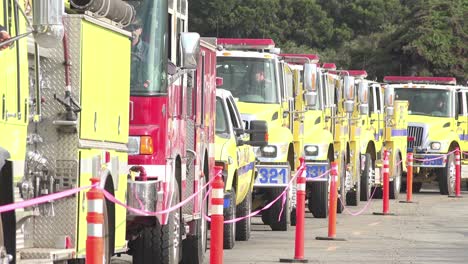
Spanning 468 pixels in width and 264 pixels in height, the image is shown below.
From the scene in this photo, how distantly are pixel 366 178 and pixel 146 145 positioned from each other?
61.1ft

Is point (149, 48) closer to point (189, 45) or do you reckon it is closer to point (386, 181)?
point (189, 45)

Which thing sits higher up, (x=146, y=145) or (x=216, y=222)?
(x=146, y=145)

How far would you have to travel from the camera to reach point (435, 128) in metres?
36.5

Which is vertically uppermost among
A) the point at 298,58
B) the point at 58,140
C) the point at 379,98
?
the point at 298,58

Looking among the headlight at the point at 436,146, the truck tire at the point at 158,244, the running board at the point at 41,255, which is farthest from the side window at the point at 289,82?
the running board at the point at 41,255

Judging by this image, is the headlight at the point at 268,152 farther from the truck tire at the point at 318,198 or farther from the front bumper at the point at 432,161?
the front bumper at the point at 432,161

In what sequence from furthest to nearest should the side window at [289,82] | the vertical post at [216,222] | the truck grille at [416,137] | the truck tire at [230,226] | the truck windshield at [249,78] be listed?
the truck grille at [416,137], the side window at [289,82], the truck windshield at [249,78], the truck tire at [230,226], the vertical post at [216,222]

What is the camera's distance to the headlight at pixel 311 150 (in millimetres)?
26156

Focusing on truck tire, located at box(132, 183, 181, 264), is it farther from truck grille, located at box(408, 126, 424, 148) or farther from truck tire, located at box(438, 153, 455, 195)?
truck grille, located at box(408, 126, 424, 148)

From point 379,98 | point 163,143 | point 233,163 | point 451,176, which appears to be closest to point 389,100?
point 379,98

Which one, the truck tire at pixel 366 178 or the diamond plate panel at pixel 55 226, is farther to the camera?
the truck tire at pixel 366 178

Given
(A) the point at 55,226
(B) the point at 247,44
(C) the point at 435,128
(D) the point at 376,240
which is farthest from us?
(C) the point at 435,128

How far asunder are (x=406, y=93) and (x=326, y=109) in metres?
9.30

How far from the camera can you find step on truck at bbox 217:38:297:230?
22469mm
